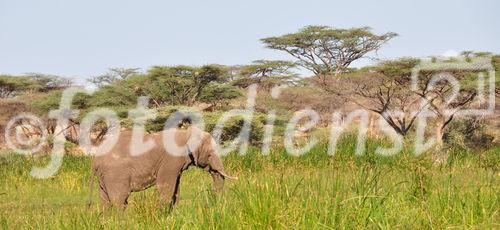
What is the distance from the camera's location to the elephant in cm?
966

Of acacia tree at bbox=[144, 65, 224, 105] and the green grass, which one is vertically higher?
acacia tree at bbox=[144, 65, 224, 105]

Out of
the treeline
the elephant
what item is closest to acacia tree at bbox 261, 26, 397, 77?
the treeline

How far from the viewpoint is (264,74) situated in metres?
38.0

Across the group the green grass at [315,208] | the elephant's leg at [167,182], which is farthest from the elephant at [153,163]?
the green grass at [315,208]

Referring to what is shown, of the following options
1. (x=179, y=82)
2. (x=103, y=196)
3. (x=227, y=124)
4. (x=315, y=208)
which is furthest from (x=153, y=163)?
(x=179, y=82)

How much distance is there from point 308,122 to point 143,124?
1384cm

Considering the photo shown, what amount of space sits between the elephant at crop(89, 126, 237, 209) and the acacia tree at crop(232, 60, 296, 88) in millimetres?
26775

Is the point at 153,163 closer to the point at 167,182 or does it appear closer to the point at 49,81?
the point at 167,182

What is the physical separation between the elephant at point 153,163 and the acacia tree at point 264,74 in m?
26.8

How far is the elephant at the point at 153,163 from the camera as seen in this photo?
31.7ft

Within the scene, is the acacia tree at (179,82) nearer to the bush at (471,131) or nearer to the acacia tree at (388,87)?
the acacia tree at (388,87)

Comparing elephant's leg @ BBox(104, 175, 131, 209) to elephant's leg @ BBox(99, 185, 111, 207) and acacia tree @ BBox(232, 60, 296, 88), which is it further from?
acacia tree @ BBox(232, 60, 296, 88)

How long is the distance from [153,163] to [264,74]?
28477 millimetres

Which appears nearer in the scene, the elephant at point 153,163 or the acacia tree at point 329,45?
the elephant at point 153,163
